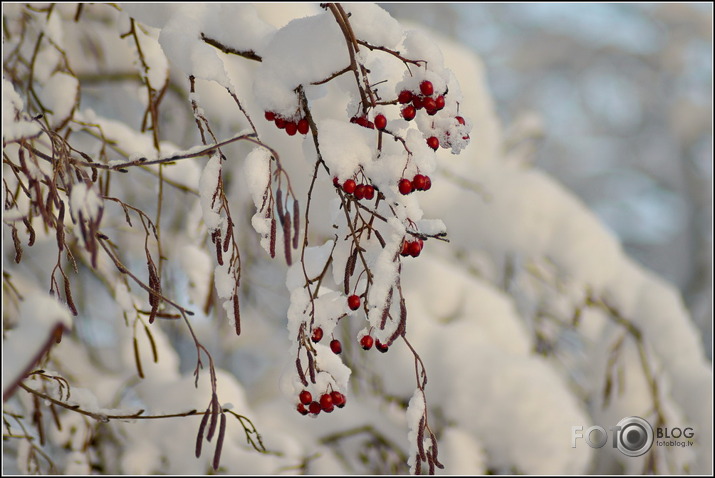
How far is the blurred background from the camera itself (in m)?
5.14

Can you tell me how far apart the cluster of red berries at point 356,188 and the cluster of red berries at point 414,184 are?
34mm

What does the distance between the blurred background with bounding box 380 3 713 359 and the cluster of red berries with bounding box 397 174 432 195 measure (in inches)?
154

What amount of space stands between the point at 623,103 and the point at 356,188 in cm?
593

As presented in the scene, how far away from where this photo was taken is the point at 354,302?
0.76 m

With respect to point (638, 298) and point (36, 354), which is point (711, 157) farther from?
point (36, 354)

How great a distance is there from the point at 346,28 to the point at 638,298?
213 centimetres

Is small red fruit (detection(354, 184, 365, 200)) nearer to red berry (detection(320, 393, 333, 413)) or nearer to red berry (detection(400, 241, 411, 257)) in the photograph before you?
red berry (detection(400, 241, 411, 257))

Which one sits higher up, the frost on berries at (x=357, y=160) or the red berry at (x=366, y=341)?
the frost on berries at (x=357, y=160)

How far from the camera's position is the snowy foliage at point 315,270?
790mm

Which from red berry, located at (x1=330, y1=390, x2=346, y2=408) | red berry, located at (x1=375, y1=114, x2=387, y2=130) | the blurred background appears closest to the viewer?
red berry, located at (x1=375, y1=114, x2=387, y2=130)

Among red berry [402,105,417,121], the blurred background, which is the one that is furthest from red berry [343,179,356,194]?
the blurred background

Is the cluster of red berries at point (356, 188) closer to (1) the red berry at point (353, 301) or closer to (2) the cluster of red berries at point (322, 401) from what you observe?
(1) the red berry at point (353, 301)

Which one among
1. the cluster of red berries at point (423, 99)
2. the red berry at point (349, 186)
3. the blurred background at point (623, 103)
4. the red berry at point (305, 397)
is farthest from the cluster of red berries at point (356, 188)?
the blurred background at point (623, 103)

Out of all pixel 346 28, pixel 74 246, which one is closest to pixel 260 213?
pixel 346 28
